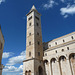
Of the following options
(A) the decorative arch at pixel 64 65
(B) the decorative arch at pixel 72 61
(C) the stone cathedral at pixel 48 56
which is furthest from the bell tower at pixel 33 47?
(B) the decorative arch at pixel 72 61

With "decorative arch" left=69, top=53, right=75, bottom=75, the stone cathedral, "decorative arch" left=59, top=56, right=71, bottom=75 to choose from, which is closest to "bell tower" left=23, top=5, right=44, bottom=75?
the stone cathedral

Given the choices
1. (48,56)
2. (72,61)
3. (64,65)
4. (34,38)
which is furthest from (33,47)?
(72,61)

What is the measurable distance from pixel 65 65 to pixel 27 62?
13090 mm

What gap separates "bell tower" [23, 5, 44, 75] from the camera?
2938 cm

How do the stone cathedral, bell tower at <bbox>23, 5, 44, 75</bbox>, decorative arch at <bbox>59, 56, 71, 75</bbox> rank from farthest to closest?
bell tower at <bbox>23, 5, 44, 75</bbox>
the stone cathedral
decorative arch at <bbox>59, 56, 71, 75</bbox>

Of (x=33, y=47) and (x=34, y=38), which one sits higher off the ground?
(x=34, y=38)

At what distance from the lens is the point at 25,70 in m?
30.6

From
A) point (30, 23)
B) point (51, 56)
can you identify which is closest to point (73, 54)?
point (51, 56)

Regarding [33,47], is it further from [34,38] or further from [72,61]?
[72,61]

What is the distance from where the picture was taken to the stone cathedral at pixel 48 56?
2716 cm

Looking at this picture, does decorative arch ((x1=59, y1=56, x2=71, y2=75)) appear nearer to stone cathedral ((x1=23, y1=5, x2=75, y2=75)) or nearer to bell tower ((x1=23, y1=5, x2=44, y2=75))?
stone cathedral ((x1=23, y1=5, x2=75, y2=75))

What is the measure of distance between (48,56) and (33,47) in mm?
6487

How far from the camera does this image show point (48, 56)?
31391 millimetres

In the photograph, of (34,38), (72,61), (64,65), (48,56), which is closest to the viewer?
(72,61)
